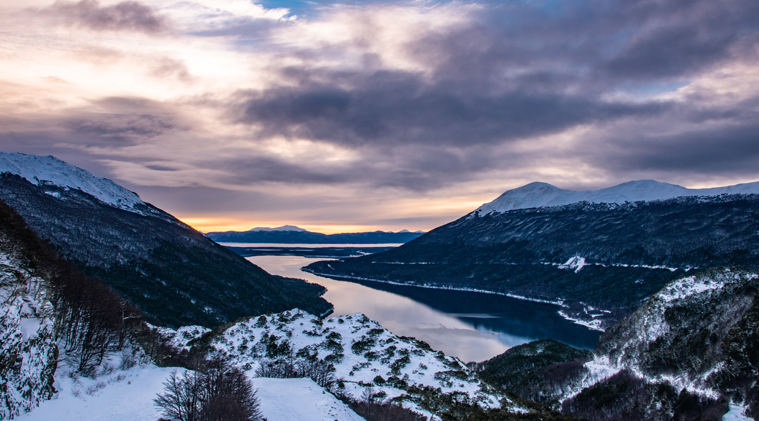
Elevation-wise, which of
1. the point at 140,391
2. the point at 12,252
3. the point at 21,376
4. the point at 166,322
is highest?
the point at 12,252

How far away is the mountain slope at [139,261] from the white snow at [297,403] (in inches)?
3497

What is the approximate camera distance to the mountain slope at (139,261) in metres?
136

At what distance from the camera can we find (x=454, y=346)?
13000cm

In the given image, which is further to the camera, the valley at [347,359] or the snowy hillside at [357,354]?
the snowy hillside at [357,354]

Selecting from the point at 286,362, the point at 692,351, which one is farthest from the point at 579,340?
the point at 286,362

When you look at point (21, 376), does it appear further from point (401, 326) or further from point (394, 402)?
point (401, 326)

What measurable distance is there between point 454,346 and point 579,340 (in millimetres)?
52557

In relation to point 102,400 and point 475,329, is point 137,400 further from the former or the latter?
point 475,329

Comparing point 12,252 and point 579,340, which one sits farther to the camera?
point 579,340

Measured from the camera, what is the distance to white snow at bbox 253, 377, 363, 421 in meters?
34.6

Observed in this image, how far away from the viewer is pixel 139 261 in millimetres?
158875

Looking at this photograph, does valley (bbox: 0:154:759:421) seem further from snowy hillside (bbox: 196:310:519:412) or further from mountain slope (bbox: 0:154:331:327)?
mountain slope (bbox: 0:154:331:327)

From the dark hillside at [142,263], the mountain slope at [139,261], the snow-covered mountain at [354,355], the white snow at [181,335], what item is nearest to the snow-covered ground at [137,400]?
the snow-covered mountain at [354,355]

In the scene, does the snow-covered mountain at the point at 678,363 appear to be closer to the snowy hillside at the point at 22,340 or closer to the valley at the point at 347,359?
the valley at the point at 347,359
